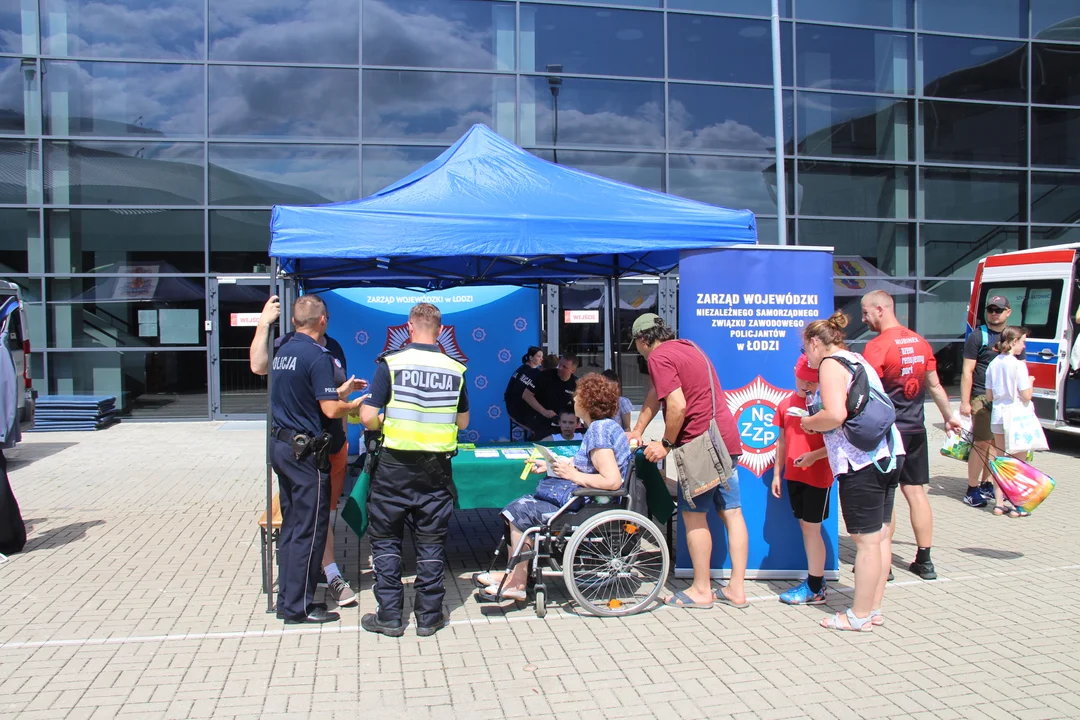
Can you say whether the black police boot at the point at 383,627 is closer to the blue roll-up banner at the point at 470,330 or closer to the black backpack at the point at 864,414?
the black backpack at the point at 864,414

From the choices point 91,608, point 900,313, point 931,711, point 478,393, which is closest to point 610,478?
point 931,711

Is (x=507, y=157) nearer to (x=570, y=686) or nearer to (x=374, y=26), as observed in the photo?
(x=570, y=686)

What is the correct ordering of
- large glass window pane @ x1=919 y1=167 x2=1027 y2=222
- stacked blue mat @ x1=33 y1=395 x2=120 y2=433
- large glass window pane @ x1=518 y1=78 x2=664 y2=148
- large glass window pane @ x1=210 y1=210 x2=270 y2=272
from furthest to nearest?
large glass window pane @ x1=919 y1=167 x2=1027 y2=222
large glass window pane @ x1=518 y1=78 x2=664 y2=148
large glass window pane @ x1=210 y1=210 x2=270 y2=272
stacked blue mat @ x1=33 y1=395 x2=120 y2=433

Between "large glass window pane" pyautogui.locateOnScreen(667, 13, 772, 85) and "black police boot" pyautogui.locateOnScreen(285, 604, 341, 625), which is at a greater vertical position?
"large glass window pane" pyautogui.locateOnScreen(667, 13, 772, 85)

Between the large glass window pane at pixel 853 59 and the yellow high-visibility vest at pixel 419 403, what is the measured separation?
1315 centimetres

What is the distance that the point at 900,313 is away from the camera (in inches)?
632

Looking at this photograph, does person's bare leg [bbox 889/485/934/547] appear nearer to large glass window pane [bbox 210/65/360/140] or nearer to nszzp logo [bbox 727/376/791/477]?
nszzp logo [bbox 727/376/791/477]

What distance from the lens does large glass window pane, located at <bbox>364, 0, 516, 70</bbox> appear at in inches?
575

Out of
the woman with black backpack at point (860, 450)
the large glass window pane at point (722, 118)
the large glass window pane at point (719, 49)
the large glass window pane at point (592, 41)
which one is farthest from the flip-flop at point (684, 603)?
the large glass window pane at point (719, 49)

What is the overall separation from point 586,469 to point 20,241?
12.6 m

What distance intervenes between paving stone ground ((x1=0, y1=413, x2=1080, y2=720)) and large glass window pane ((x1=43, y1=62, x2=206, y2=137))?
30.4 feet

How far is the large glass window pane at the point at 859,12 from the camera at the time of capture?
15828 mm

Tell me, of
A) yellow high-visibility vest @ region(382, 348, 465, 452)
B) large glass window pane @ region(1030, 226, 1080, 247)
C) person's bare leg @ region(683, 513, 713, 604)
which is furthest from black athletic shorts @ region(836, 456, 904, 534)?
large glass window pane @ region(1030, 226, 1080, 247)

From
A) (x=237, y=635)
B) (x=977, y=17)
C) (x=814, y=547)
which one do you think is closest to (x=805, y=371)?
(x=814, y=547)
